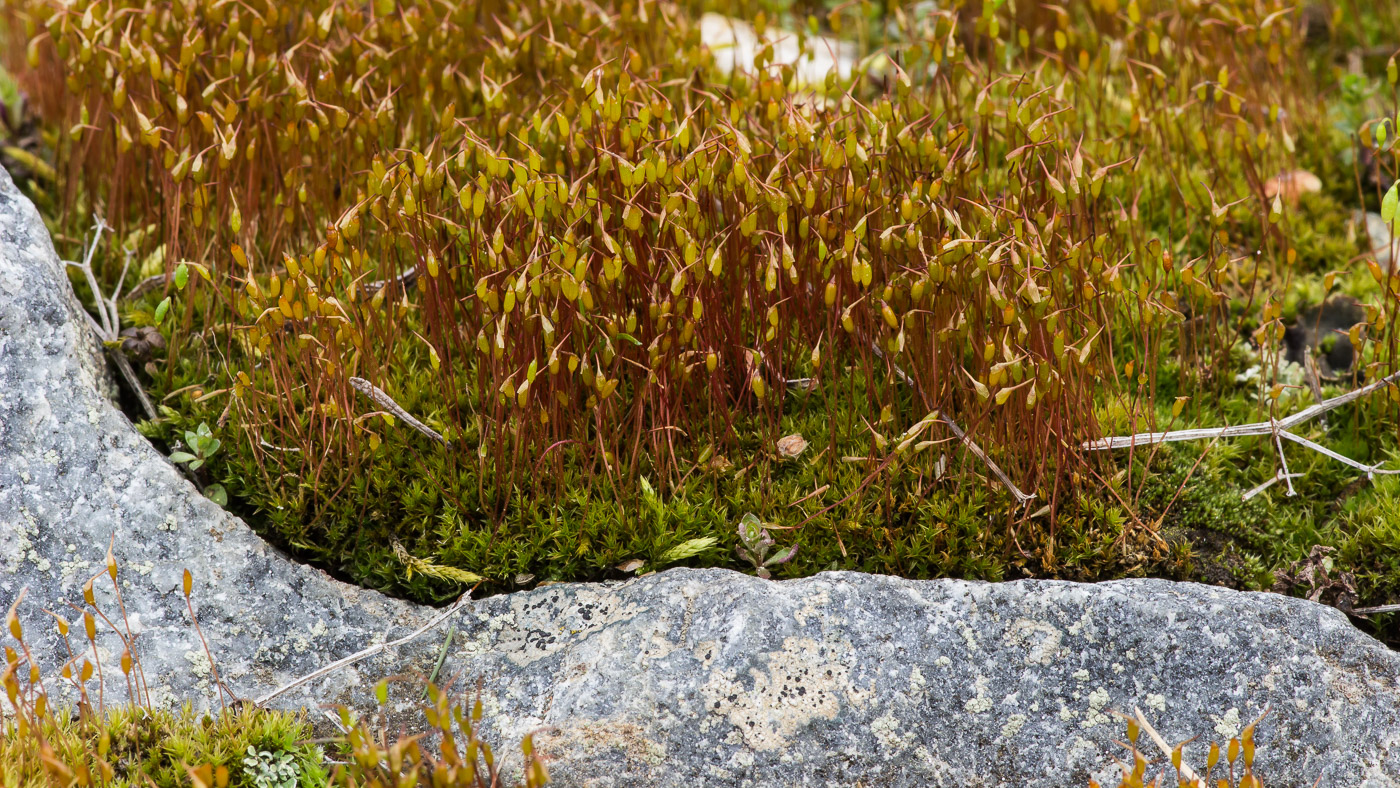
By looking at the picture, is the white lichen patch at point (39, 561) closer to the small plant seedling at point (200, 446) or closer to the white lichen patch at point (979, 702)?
the small plant seedling at point (200, 446)

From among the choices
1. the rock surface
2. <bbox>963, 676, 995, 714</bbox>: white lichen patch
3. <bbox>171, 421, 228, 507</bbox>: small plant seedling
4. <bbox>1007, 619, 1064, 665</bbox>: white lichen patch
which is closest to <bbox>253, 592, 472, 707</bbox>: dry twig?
the rock surface

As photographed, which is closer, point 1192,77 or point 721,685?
point 721,685

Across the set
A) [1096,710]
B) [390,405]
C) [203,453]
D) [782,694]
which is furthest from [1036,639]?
[203,453]

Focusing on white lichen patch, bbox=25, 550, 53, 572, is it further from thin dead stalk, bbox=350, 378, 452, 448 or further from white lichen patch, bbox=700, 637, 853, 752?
white lichen patch, bbox=700, 637, 853, 752

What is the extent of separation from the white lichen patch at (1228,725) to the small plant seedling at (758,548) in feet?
3.49

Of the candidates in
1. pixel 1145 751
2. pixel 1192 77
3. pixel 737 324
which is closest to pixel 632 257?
pixel 737 324

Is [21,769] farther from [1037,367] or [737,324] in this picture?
[1037,367]

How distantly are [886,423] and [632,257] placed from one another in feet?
2.82

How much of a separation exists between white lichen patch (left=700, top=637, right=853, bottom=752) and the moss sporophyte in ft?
1.32

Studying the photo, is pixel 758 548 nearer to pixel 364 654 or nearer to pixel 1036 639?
pixel 1036 639

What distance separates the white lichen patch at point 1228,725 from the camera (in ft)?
7.97

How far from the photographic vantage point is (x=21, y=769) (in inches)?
87.8

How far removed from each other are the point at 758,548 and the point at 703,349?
22.5 inches

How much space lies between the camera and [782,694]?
244 centimetres
